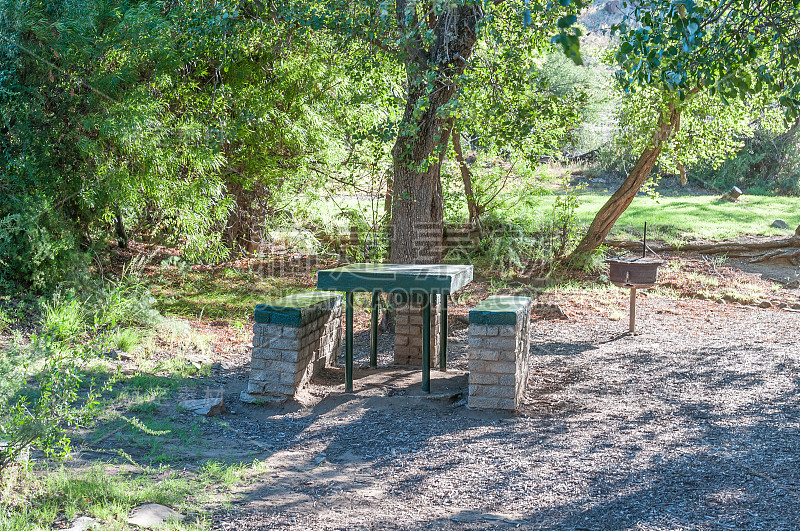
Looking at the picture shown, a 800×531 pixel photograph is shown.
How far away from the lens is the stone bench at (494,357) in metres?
4.76

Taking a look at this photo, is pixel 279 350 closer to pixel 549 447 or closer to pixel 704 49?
pixel 549 447

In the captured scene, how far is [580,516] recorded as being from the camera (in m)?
3.21

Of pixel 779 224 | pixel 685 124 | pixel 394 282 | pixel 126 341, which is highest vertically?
pixel 685 124

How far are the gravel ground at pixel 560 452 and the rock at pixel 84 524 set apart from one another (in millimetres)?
533

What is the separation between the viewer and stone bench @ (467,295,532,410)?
15.6ft

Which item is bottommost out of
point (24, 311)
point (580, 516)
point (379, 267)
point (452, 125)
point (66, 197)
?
point (580, 516)

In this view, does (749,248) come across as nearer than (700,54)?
No

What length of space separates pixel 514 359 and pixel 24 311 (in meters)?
5.07


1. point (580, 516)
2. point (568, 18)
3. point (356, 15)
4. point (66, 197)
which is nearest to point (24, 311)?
point (66, 197)

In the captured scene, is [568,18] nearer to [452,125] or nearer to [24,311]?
[452,125]

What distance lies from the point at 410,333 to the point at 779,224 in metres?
9.98

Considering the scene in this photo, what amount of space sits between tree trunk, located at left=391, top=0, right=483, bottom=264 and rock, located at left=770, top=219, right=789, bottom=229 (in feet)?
28.2

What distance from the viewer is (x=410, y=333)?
619 centimetres

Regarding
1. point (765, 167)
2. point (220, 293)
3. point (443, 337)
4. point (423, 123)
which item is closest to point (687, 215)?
point (765, 167)
